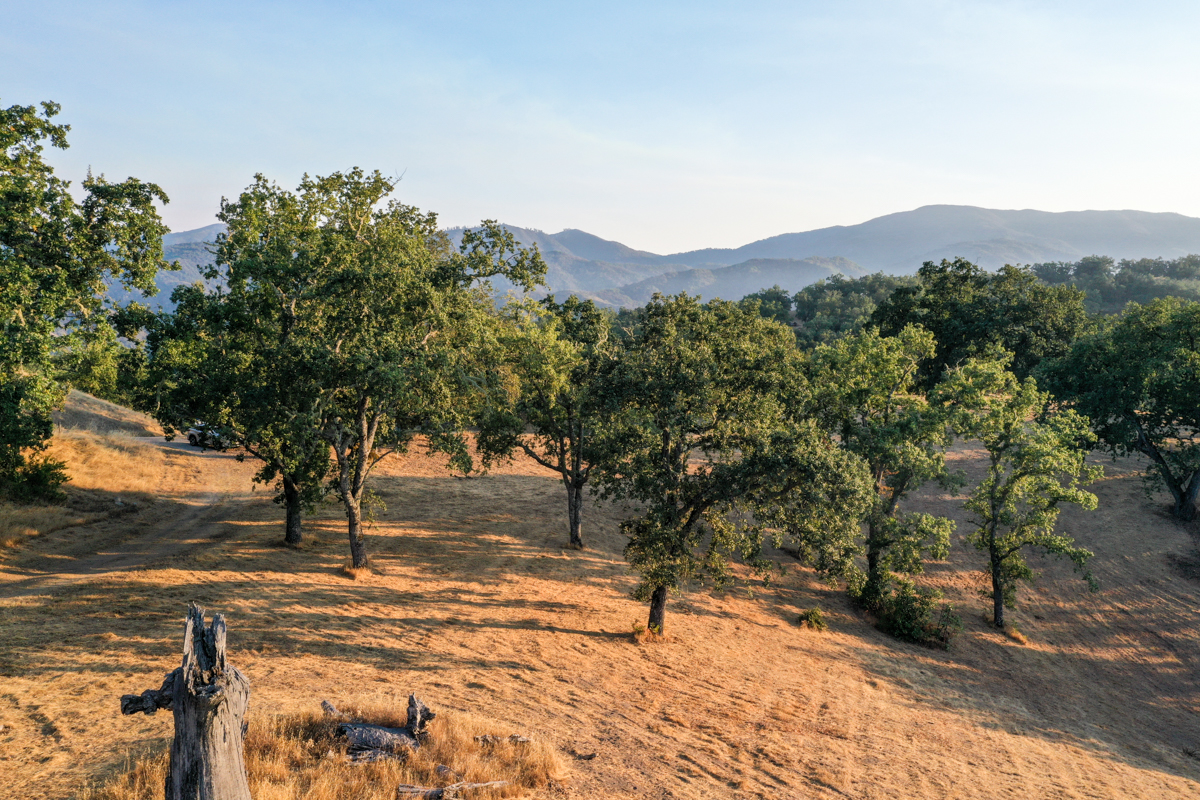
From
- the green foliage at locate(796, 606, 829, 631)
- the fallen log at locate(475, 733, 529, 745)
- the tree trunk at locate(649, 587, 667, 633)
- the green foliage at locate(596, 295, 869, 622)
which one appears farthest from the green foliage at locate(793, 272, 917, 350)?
the fallen log at locate(475, 733, 529, 745)

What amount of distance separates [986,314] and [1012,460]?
2643 cm

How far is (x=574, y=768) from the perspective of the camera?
1210 cm

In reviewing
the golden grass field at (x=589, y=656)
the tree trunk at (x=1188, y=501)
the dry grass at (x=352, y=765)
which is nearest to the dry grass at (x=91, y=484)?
the golden grass field at (x=589, y=656)

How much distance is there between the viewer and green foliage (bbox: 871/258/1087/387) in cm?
4825

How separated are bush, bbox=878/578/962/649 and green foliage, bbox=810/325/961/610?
100cm

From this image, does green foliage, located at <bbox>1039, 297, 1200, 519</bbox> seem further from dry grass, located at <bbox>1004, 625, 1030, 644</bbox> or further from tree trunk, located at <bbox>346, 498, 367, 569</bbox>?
tree trunk, located at <bbox>346, 498, 367, 569</bbox>

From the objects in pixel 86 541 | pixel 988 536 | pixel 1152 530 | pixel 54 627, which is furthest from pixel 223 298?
pixel 1152 530

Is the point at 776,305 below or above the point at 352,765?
above

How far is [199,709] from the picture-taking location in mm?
7945

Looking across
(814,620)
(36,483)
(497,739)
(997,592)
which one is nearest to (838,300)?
(997,592)

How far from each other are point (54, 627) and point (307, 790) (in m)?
12.1

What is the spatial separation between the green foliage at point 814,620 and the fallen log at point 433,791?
1979 centimetres

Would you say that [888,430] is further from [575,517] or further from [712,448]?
[575,517]

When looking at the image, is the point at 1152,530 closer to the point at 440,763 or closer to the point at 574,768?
the point at 574,768
